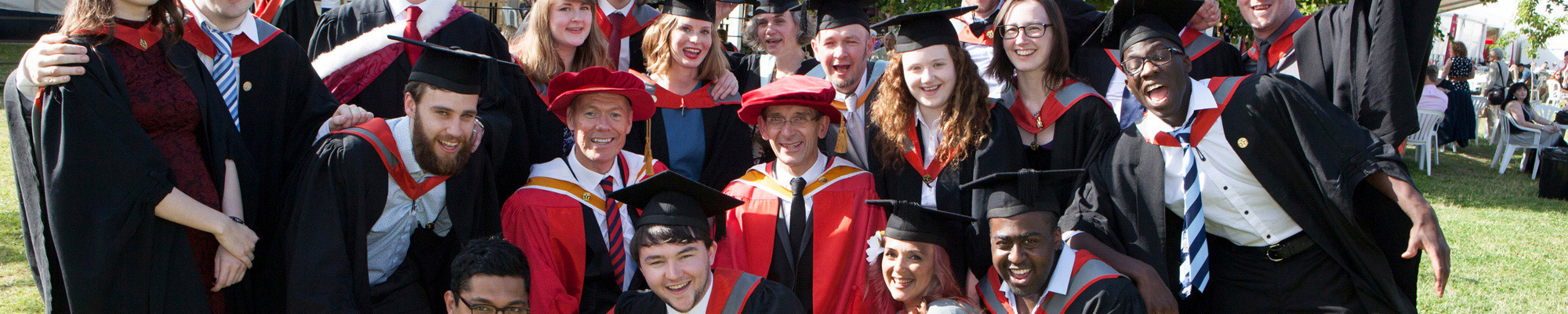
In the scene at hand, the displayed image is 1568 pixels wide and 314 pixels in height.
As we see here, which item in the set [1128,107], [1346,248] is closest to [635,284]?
[1128,107]

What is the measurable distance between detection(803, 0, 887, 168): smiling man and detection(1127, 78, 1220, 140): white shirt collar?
3.80 ft

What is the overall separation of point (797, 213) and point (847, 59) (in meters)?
0.93

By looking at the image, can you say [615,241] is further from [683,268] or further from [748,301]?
[748,301]

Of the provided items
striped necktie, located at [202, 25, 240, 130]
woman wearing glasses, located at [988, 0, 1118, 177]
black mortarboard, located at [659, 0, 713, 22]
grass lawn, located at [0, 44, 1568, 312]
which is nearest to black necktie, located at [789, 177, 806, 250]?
woman wearing glasses, located at [988, 0, 1118, 177]

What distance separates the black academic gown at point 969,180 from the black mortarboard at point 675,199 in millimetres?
680

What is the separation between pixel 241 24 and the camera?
11.0 ft

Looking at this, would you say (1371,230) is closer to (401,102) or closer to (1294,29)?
(1294,29)

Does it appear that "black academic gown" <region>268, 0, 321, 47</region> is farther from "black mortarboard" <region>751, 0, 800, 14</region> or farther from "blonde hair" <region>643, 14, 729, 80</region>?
Result: "black mortarboard" <region>751, 0, 800, 14</region>

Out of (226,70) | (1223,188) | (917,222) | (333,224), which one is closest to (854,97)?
(917,222)

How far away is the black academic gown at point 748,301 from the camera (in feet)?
11.1

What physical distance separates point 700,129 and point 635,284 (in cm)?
98

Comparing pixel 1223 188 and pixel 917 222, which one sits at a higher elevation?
pixel 1223 188

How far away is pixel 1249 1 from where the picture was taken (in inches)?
165

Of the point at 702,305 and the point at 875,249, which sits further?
the point at 875,249
